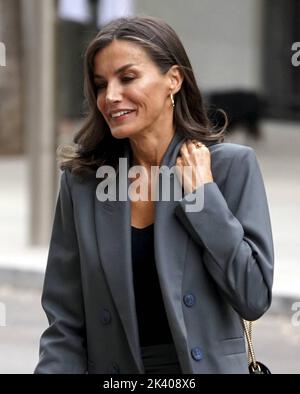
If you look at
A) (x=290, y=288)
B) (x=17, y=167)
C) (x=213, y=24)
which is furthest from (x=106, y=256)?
(x=213, y=24)

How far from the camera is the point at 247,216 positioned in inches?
113

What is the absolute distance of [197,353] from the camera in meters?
2.78

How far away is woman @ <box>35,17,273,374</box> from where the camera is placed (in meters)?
2.80

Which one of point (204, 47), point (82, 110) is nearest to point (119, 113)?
point (82, 110)

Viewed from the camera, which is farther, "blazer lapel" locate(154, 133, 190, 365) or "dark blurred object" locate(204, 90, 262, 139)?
"dark blurred object" locate(204, 90, 262, 139)

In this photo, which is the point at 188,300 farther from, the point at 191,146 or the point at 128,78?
the point at 128,78

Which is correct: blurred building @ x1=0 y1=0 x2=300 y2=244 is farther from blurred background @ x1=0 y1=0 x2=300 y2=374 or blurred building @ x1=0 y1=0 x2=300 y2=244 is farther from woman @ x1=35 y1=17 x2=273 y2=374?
woman @ x1=35 y1=17 x2=273 y2=374

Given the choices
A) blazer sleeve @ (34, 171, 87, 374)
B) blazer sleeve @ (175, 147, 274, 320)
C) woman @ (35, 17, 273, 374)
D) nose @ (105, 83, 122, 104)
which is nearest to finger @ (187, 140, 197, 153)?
woman @ (35, 17, 273, 374)

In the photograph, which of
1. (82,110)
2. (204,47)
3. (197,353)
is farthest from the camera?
(204,47)

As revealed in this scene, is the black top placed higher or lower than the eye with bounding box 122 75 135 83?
lower

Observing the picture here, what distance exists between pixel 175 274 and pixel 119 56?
57 cm

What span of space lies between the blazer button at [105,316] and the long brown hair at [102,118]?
38 cm

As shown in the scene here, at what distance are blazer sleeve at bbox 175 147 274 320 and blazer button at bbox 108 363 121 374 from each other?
0.33 meters

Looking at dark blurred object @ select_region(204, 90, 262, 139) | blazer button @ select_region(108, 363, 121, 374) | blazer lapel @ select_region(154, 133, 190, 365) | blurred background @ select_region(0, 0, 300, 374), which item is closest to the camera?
blazer lapel @ select_region(154, 133, 190, 365)
